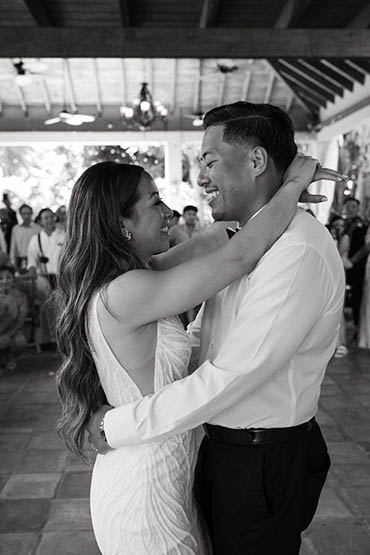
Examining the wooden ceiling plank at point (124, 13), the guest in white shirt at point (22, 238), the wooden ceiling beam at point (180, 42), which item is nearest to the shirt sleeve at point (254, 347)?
the wooden ceiling plank at point (124, 13)

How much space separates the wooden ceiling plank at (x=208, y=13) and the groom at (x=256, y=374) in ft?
19.8

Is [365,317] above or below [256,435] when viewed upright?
below

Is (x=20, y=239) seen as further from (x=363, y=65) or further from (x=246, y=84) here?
(x=246, y=84)

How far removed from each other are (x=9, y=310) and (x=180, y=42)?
3.96 meters

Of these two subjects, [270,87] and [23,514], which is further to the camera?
[270,87]

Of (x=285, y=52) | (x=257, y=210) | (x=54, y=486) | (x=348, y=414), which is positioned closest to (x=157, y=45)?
(x=285, y=52)

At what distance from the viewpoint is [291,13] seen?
725 centimetres

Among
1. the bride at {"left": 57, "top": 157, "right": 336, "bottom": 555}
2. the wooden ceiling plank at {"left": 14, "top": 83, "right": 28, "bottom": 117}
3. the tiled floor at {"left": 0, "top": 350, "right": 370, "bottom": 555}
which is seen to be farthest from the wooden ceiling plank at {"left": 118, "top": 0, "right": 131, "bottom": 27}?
the wooden ceiling plank at {"left": 14, "top": 83, "right": 28, "bottom": 117}

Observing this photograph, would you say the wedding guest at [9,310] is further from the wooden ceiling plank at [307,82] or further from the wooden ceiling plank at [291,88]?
the wooden ceiling plank at [307,82]

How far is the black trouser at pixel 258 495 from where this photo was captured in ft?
4.80

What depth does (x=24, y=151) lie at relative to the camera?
1562cm

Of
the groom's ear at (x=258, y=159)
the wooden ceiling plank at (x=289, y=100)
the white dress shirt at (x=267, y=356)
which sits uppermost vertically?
the wooden ceiling plank at (x=289, y=100)

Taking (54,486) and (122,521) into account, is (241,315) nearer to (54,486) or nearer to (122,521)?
(122,521)

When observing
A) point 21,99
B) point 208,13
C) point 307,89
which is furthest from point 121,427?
point 21,99
